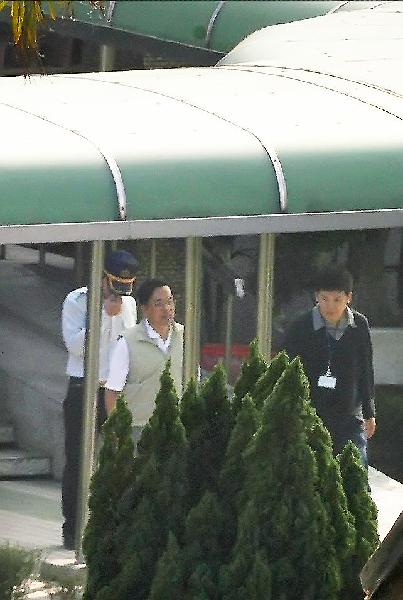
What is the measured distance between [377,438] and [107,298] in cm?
199

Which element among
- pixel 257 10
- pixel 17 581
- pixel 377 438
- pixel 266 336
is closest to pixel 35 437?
pixel 17 581

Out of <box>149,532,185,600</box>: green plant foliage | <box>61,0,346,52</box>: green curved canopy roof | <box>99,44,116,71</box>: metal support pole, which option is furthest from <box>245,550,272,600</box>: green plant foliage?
<box>99,44,116,71</box>: metal support pole

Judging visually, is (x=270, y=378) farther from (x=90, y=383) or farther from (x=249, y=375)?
(x=90, y=383)

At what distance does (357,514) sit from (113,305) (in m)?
1.88

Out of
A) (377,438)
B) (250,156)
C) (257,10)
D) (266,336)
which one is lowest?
(377,438)

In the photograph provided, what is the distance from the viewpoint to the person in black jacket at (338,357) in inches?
391

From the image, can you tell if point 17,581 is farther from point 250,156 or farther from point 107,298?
point 250,156

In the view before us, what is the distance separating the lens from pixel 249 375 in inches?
356

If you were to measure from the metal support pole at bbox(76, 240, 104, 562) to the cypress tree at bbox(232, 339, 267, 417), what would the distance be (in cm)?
88

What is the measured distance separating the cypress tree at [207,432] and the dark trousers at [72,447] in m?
0.76

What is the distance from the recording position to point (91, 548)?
8.71 metres

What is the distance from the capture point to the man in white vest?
945 centimetres

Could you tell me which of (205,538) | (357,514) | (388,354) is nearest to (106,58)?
(388,354)

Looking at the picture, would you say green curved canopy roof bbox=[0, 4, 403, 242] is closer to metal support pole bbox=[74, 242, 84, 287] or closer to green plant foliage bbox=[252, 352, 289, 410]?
metal support pole bbox=[74, 242, 84, 287]
